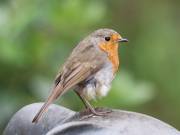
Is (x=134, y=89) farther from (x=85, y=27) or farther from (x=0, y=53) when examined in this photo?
(x=0, y=53)

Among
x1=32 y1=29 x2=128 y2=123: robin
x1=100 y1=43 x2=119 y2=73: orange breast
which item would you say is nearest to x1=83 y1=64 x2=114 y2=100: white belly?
x1=32 y1=29 x2=128 y2=123: robin

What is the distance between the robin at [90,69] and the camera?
5.23 m

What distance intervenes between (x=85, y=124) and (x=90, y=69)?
5.51ft

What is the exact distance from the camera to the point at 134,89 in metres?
7.19

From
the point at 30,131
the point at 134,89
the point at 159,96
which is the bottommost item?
the point at 159,96

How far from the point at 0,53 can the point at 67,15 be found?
713 mm

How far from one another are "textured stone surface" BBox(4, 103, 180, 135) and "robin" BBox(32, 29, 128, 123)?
46 centimetres

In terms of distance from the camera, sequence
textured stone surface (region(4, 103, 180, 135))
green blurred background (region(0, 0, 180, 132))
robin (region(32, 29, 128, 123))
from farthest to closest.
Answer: green blurred background (region(0, 0, 180, 132)) < robin (region(32, 29, 128, 123)) < textured stone surface (region(4, 103, 180, 135))

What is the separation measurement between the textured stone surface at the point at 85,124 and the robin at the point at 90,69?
1.51 feet

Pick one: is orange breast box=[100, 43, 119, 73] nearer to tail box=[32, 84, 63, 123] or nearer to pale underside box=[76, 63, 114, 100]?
pale underside box=[76, 63, 114, 100]

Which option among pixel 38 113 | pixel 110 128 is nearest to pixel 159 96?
pixel 38 113

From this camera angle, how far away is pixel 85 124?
3.76 metres

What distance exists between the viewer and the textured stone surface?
12.2 feet

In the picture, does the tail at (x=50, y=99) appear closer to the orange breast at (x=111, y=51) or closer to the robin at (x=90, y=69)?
the robin at (x=90, y=69)
